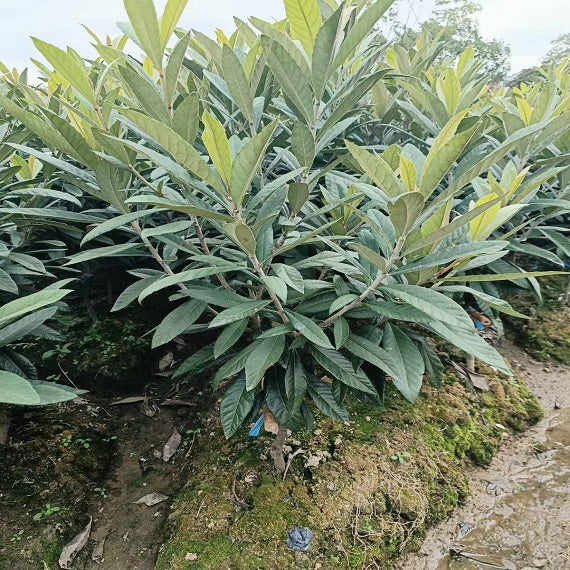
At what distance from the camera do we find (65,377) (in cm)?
227

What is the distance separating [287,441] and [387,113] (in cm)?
152

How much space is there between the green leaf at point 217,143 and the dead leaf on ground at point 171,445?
1.32 metres

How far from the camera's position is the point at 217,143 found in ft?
3.33

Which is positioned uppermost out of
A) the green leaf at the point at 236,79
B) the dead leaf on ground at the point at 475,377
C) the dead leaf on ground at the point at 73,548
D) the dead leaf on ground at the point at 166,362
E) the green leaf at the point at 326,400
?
the green leaf at the point at 236,79

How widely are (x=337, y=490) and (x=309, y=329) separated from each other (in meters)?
0.71

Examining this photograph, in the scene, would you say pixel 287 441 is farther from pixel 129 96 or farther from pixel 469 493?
pixel 129 96

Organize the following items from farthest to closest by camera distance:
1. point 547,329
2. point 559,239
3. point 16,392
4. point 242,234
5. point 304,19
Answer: point 547,329, point 559,239, point 304,19, point 242,234, point 16,392

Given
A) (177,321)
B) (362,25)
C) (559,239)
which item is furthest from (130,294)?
(559,239)

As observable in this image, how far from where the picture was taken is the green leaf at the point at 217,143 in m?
0.98

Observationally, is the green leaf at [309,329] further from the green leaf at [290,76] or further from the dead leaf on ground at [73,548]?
the dead leaf on ground at [73,548]

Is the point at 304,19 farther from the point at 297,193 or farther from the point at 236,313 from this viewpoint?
the point at 236,313

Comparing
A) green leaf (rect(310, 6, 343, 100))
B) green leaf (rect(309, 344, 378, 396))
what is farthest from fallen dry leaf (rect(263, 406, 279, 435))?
green leaf (rect(310, 6, 343, 100))

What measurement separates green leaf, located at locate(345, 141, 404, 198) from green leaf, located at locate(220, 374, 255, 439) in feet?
2.55

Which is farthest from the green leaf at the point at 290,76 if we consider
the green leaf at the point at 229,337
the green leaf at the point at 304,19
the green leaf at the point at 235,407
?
the green leaf at the point at 235,407
